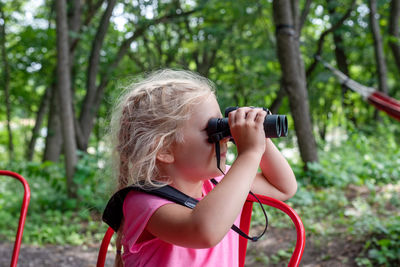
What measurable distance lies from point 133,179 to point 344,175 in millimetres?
3475

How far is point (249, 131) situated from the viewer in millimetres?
1022

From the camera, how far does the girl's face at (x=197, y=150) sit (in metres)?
1.11

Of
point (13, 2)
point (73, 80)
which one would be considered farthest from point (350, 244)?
point (13, 2)

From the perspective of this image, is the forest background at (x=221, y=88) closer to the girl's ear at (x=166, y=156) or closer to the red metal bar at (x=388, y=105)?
the girl's ear at (x=166, y=156)

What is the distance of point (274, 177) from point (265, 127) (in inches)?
13.8

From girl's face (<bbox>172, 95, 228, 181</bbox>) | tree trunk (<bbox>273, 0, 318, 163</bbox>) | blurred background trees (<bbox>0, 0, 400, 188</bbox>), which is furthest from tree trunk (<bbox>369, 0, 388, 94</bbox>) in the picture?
girl's face (<bbox>172, 95, 228, 181</bbox>)

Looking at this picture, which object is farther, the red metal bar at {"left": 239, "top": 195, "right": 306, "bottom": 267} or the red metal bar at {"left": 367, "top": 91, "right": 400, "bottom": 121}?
the red metal bar at {"left": 367, "top": 91, "right": 400, "bottom": 121}

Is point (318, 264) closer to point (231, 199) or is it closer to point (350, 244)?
point (350, 244)

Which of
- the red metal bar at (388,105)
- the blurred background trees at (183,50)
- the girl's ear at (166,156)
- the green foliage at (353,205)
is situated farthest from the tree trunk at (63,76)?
the girl's ear at (166,156)

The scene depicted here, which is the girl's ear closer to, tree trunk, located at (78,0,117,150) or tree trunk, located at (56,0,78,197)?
tree trunk, located at (56,0,78,197)

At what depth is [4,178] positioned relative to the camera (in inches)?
264

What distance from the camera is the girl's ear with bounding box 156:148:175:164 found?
115 cm

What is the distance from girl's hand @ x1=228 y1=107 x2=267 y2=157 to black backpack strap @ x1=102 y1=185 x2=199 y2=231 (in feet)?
0.60

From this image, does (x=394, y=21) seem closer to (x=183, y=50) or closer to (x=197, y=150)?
(x=183, y=50)
